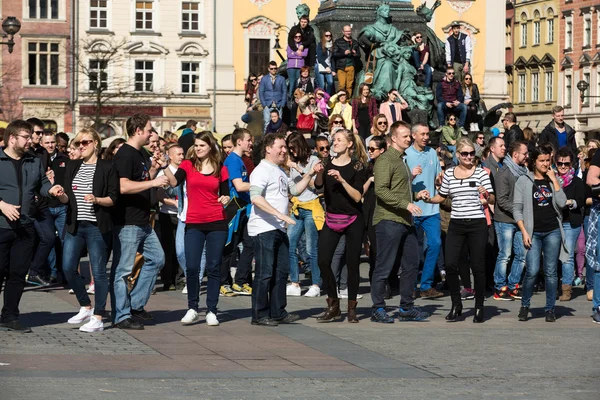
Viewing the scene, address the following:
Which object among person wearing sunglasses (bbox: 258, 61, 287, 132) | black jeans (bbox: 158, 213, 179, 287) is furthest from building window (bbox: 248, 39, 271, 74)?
black jeans (bbox: 158, 213, 179, 287)

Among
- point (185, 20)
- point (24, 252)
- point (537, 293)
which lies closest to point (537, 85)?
point (185, 20)

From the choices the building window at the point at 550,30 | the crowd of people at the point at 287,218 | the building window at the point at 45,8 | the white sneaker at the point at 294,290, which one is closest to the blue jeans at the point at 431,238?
the crowd of people at the point at 287,218

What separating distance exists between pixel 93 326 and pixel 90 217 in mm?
1032

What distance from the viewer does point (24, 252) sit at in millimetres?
13828

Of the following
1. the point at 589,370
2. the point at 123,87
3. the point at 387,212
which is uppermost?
the point at 123,87

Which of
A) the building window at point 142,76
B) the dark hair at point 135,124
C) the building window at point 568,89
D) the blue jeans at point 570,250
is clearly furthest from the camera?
the building window at point 568,89

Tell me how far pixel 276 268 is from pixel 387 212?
127cm

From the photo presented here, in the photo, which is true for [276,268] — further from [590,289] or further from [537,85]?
[537,85]

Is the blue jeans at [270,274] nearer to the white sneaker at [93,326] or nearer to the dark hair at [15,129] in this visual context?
the white sneaker at [93,326]

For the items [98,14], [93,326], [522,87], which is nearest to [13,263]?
[93,326]

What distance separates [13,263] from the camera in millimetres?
13789

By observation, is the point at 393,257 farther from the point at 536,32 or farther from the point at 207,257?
the point at 536,32

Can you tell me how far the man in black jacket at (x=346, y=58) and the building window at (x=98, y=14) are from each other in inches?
1974

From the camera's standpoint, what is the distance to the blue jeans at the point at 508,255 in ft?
56.5
